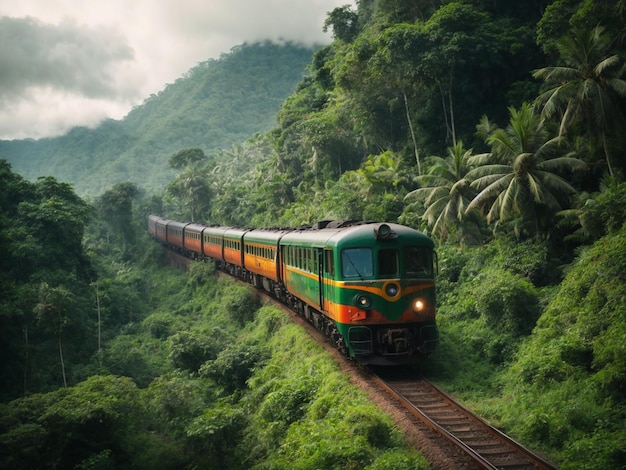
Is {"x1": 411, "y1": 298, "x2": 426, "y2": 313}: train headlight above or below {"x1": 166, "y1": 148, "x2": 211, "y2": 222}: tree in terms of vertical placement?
below

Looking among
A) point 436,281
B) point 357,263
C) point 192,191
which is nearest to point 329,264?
point 357,263

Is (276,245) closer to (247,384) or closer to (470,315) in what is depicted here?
(247,384)

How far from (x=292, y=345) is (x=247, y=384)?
1740 mm

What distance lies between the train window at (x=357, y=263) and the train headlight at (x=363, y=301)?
1.33ft

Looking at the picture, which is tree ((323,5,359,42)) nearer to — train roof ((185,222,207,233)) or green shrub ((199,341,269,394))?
train roof ((185,222,207,233))

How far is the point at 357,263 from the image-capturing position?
10.6m

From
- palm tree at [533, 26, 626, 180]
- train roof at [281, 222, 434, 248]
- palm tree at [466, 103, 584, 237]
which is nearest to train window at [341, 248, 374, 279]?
train roof at [281, 222, 434, 248]

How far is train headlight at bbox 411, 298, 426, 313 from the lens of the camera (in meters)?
10.5

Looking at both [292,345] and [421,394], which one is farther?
[292,345]

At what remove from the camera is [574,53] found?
628 inches

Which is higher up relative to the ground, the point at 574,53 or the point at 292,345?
the point at 574,53

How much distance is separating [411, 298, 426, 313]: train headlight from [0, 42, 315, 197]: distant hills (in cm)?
9753

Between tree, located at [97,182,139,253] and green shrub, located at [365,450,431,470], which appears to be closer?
green shrub, located at [365,450,431,470]

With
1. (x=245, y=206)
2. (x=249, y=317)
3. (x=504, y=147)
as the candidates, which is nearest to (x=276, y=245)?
(x=249, y=317)
